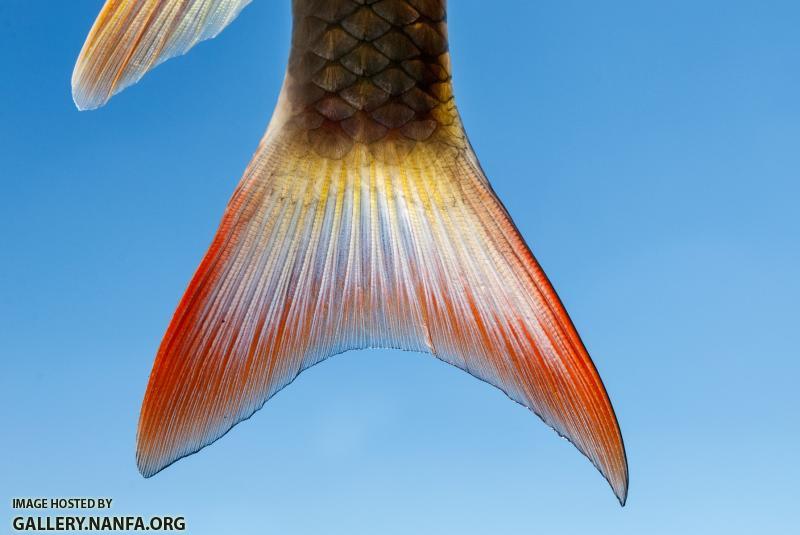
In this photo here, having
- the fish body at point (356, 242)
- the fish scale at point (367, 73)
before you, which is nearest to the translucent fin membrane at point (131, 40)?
the fish body at point (356, 242)

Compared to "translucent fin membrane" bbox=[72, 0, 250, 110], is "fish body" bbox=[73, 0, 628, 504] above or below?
below

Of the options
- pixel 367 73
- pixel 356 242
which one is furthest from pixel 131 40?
pixel 356 242

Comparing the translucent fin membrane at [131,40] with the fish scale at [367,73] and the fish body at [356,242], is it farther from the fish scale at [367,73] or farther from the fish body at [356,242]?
the fish scale at [367,73]

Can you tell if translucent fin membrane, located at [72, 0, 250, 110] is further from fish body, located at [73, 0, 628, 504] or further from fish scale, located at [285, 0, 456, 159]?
fish scale, located at [285, 0, 456, 159]

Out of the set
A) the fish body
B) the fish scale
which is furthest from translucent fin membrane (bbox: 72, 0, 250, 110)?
the fish scale

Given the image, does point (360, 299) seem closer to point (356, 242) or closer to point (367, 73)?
point (356, 242)

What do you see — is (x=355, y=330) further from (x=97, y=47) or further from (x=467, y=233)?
(x=97, y=47)
